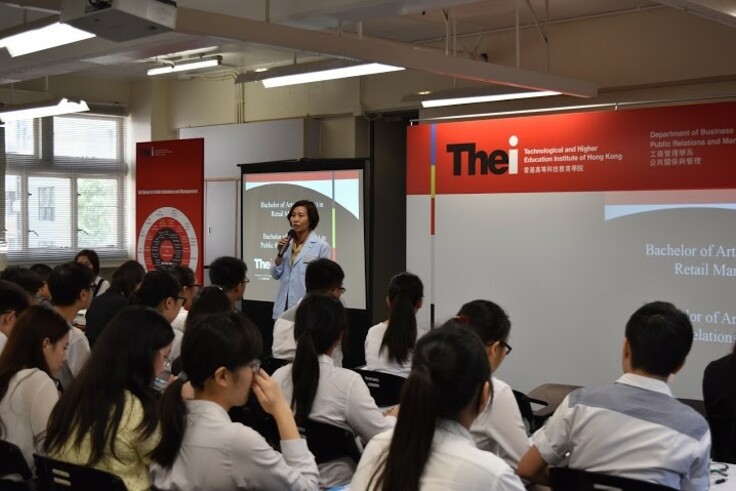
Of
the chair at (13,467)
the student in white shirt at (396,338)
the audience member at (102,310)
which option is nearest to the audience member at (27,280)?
the audience member at (102,310)

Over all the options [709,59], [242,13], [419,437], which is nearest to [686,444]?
[419,437]

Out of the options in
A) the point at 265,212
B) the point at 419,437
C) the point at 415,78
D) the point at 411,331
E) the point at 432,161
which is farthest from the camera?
the point at 265,212

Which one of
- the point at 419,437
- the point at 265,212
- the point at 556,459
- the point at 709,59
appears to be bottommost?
the point at 556,459

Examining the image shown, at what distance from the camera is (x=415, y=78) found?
8.28 meters

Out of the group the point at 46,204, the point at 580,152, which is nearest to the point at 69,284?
the point at 580,152

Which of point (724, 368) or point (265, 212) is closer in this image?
point (724, 368)

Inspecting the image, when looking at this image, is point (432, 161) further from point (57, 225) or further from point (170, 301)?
point (57, 225)

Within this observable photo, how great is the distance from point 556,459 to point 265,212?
22.2ft

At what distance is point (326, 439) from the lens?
3.16 metres

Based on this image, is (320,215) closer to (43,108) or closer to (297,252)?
(297,252)

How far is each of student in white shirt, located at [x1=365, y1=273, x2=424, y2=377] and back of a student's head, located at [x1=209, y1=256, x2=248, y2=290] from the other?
111 cm

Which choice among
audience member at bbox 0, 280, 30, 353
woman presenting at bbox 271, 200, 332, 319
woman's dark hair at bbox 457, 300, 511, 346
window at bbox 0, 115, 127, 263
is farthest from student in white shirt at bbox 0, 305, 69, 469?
window at bbox 0, 115, 127, 263

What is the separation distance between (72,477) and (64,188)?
27.2ft

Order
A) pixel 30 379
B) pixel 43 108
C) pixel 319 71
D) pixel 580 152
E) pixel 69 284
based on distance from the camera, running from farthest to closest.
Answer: pixel 43 108
pixel 580 152
pixel 319 71
pixel 69 284
pixel 30 379
